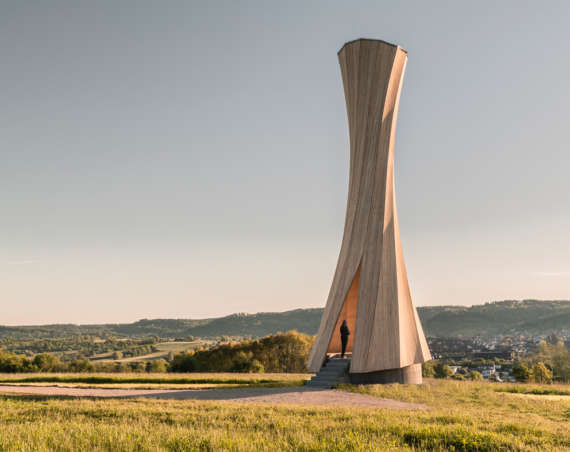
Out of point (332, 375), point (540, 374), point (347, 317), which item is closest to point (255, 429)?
point (332, 375)

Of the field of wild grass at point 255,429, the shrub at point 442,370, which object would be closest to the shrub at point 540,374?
the shrub at point 442,370

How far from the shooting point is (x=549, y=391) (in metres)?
11.7

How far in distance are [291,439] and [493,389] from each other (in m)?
8.67

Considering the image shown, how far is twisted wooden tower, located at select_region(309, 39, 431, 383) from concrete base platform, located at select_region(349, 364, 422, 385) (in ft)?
0.08

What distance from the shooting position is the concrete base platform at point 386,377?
38.0 ft

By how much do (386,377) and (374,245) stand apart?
141 inches

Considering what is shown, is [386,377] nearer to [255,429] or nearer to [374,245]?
[374,245]

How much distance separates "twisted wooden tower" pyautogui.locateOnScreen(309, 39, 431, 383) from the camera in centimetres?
1170

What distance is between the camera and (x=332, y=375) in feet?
38.8

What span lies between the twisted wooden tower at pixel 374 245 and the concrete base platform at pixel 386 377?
0.02m

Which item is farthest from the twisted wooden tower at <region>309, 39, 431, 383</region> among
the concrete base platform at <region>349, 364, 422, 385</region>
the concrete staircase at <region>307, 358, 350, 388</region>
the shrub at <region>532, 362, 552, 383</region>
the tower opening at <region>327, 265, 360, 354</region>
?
the shrub at <region>532, 362, 552, 383</region>

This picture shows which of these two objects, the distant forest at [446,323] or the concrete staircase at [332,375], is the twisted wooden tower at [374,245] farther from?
the distant forest at [446,323]

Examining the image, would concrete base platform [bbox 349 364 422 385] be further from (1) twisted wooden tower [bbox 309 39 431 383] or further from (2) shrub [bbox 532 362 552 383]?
(2) shrub [bbox 532 362 552 383]

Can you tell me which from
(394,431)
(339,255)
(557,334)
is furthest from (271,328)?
(394,431)
